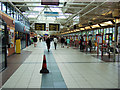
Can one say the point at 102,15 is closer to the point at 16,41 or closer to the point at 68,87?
the point at 16,41

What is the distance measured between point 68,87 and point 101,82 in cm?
131

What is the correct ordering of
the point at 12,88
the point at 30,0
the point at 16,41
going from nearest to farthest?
the point at 12,88
the point at 30,0
the point at 16,41

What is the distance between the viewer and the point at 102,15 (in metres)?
14.1

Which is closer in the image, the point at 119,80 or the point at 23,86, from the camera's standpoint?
the point at 23,86

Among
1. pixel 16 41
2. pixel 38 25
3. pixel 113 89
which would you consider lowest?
pixel 113 89

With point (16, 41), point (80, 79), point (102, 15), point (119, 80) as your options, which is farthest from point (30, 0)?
point (119, 80)

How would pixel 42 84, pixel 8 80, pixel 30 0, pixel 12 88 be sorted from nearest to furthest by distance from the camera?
1. pixel 12 88
2. pixel 42 84
3. pixel 8 80
4. pixel 30 0

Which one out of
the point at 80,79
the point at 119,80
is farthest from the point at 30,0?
the point at 119,80

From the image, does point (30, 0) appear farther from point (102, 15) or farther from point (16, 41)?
point (102, 15)

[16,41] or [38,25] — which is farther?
[38,25]

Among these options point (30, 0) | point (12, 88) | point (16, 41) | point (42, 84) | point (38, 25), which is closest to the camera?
point (12, 88)

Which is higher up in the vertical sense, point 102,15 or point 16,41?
point 102,15

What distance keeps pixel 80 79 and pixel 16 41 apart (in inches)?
386

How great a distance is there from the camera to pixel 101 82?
17.5ft
